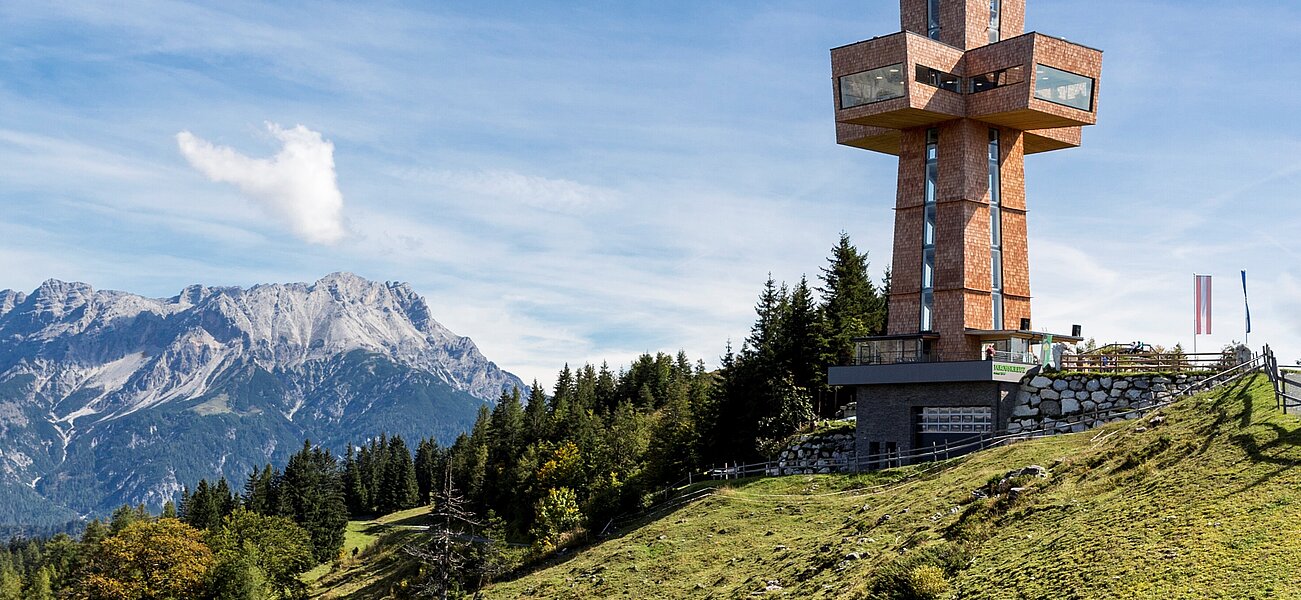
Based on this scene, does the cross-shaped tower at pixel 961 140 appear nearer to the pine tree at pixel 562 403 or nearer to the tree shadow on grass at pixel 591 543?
the tree shadow on grass at pixel 591 543

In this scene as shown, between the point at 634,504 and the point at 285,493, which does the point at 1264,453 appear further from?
the point at 285,493

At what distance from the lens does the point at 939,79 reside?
6084cm

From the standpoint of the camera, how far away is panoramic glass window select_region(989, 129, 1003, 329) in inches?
2413

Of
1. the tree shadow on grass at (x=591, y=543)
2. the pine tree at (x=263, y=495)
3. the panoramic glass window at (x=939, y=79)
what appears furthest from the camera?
the pine tree at (x=263, y=495)

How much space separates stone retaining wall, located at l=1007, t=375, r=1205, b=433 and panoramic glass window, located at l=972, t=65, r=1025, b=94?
15.6m

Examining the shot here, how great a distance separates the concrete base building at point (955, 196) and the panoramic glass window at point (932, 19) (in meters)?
0.08

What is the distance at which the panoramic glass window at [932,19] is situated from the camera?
6288 centimetres

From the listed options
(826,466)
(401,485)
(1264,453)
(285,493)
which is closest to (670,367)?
(285,493)

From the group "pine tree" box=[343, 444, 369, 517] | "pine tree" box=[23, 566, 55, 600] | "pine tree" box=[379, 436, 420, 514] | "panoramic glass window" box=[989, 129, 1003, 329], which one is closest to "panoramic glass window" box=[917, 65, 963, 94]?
"panoramic glass window" box=[989, 129, 1003, 329]

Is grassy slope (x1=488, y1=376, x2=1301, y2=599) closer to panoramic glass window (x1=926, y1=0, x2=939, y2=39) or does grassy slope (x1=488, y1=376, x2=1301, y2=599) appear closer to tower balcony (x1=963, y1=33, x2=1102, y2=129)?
tower balcony (x1=963, y1=33, x2=1102, y2=129)

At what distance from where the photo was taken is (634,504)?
6119cm

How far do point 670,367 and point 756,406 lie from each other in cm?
6470

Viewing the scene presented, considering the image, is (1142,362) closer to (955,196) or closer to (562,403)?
(955,196)

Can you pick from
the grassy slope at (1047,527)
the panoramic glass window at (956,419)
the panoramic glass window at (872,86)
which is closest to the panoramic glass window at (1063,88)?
the panoramic glass window at (872,86)
